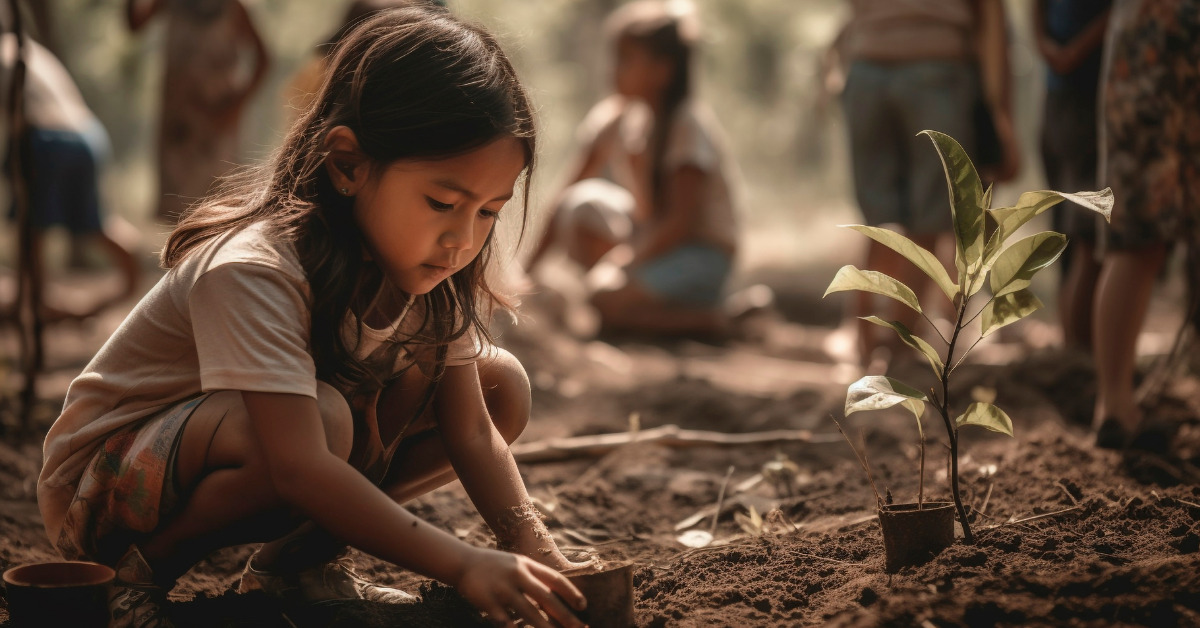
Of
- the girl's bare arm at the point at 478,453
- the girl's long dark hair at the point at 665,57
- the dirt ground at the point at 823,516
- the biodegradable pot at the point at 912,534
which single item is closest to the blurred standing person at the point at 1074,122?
the dirt ground at the point at 823,516

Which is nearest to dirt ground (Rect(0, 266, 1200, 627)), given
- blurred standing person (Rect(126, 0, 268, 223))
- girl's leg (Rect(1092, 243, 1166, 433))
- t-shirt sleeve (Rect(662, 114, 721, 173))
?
girl's leg (Rect(1092, 243, 1166, 433))

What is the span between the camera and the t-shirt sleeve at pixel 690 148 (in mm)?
5691

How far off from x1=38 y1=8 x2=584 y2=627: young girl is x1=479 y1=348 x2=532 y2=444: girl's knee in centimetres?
12

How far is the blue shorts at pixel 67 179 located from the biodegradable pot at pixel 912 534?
186 inches

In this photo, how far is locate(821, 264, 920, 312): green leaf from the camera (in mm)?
1688

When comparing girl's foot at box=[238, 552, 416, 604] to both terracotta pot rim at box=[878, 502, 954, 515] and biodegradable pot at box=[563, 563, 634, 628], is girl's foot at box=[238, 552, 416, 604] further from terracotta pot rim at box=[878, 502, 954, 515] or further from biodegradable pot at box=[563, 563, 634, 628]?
terracotta pot rim at box=[878, 502, 954, 515]

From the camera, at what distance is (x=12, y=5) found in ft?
9.78

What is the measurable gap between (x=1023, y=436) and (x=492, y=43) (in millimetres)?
1874

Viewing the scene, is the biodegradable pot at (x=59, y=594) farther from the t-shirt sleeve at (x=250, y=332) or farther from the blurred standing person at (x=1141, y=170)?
the blurred standing person at (x=1141, y=170)

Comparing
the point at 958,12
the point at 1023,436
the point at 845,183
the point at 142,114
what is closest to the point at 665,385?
the point at 1023,436

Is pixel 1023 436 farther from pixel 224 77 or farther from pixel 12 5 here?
pixel 224 77

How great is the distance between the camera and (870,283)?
1.75m

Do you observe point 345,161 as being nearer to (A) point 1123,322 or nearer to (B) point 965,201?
(B) point 965,201

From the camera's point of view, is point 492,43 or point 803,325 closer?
point 492,43
